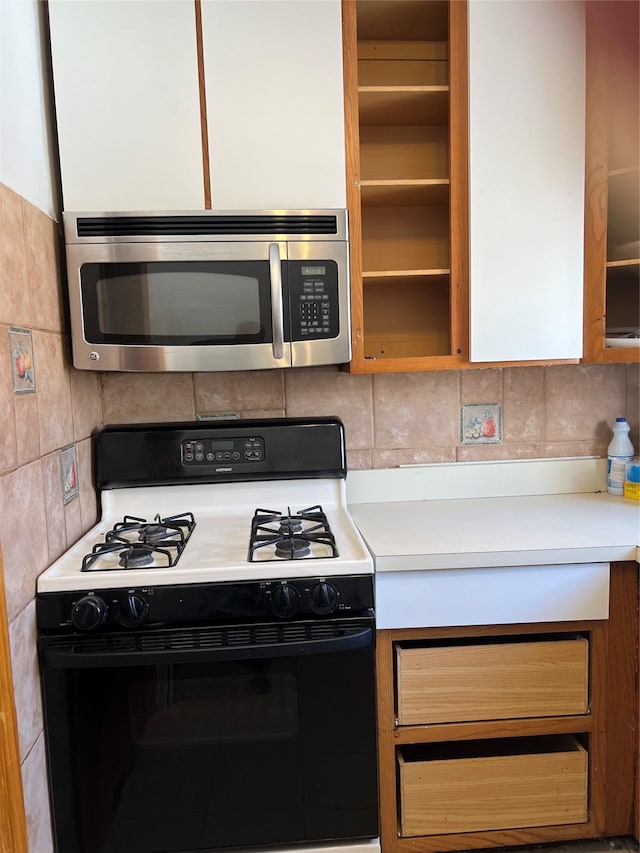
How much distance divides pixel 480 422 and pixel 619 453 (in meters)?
0.44

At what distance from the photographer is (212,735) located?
1.24 m

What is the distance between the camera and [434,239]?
1812mm

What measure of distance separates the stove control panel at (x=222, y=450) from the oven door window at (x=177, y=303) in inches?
12.7

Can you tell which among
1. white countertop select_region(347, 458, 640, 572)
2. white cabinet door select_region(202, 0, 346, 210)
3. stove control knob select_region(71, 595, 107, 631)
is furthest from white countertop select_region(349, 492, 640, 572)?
white cabinet door select_region(202, 0, 346, 210)

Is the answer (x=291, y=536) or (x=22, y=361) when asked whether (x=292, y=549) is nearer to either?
(x=291, y=536)

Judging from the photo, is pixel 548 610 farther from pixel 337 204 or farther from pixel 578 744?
pixel 337 204

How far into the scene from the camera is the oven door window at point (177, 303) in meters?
1.41

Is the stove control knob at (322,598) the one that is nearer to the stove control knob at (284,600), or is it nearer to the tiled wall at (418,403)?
the stove control knob at (284,600)

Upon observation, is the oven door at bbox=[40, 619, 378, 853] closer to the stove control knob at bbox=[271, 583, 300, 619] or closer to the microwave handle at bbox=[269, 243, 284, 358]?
the stove control knob at bbox=[271, 583, 300, 619]

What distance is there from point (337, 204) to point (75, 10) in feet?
2.51

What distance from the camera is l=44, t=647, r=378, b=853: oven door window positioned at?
1.21m

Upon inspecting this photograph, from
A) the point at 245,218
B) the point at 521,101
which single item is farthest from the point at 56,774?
the point at 521,101

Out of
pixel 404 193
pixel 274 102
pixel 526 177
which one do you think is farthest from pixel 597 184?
pixel 274 102

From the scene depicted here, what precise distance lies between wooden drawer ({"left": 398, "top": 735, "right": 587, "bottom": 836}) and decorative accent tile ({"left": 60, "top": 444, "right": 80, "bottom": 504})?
1.03 meters
